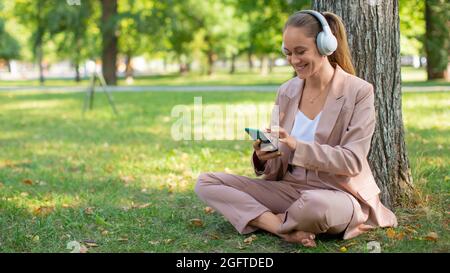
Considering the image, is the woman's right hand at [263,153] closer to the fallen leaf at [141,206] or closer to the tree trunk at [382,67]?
the tree trunk at [382,67]

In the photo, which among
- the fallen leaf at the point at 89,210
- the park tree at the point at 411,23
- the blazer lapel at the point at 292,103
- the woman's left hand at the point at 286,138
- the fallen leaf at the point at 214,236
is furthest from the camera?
the park tree at the point at 411,23

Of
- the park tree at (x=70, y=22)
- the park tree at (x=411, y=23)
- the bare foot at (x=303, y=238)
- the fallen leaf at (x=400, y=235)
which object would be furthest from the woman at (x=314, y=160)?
the park tree at (x=70, y=22)

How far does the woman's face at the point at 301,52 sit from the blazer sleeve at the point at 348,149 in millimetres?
358

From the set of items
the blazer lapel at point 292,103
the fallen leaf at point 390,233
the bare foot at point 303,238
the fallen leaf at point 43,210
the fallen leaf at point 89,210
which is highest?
the blazer lapel at point 292,103

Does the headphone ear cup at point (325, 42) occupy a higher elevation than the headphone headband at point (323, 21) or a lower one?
lower

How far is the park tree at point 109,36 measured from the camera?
79.3ft

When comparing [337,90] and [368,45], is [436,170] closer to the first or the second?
[368,45]

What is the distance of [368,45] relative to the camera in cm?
441

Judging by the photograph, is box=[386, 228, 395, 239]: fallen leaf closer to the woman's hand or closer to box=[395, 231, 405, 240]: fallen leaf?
box=[395, 231, 405, 240]: fallen leaf

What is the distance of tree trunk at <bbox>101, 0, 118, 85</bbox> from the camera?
79.4 feet

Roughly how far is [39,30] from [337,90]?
24364mm

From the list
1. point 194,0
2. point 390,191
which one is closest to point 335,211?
point 390,191

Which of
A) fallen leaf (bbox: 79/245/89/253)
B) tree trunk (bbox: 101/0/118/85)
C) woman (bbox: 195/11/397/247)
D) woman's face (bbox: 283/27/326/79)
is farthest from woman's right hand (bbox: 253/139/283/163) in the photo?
tree trunk (bbox: 101/0/118/85)

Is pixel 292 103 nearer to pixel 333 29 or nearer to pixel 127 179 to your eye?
pixel 333 29
